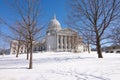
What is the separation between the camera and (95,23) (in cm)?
1959

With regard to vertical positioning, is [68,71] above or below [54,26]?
below

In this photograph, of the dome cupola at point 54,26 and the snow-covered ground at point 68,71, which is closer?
the snow-covered ground at point 68,71

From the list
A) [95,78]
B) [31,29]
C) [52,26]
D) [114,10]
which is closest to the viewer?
[95,78]

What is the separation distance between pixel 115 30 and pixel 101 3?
203 inches

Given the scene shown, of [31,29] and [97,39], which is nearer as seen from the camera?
[31,29]

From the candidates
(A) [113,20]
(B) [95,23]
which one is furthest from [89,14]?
(A) [113,20]

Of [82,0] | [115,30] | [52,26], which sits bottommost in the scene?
[115,30]

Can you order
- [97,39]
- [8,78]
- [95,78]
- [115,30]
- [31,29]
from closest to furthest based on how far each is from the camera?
1. [95,78]
2. [8,78]
3. [31,29]
4. [97,39]
5. [115,30]

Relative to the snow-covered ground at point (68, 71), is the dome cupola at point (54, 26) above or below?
above

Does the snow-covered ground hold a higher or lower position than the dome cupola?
lower

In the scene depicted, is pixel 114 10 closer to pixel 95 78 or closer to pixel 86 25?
pixel 86 25

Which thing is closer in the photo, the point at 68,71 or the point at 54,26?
the point at 68,71

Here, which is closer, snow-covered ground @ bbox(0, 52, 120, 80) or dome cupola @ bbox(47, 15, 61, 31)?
snow-covered ground @ bbox(0, 52, 120, 80)

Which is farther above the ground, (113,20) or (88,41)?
(113,20)
